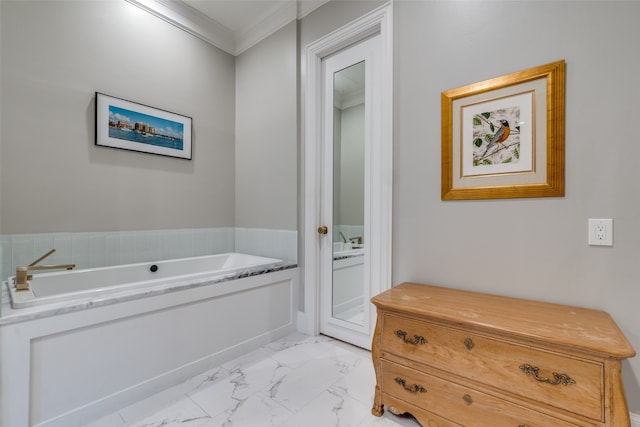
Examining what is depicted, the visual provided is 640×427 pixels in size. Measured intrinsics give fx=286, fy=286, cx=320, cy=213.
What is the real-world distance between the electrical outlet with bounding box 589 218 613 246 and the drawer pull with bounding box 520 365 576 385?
0.66 metres

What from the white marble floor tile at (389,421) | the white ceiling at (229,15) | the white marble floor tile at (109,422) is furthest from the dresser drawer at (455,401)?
the white ceiling at (229,15)

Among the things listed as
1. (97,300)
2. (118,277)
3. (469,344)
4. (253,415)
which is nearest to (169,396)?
(253,415)

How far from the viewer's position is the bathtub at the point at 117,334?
1271mm

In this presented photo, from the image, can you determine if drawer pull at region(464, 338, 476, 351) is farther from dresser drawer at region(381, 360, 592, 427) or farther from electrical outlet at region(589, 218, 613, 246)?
electrical outlet at region(589, 218, 613, 246)

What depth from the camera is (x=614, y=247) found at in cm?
129

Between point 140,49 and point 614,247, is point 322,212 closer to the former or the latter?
point 614,247

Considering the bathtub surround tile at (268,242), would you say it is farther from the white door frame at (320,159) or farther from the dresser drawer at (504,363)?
the dresser drawer at (504,363)

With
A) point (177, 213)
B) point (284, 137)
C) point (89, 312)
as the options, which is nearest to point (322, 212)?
point (284, 137)

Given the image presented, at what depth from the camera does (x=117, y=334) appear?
1537 mm

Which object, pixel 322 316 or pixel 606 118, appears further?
pixel 322 316

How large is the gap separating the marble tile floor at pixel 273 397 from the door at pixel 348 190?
348mm

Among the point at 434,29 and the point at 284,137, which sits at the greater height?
the point at 434,29

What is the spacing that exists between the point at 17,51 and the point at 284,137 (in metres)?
1.90

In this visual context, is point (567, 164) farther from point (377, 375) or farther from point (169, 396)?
point (169, 396)
